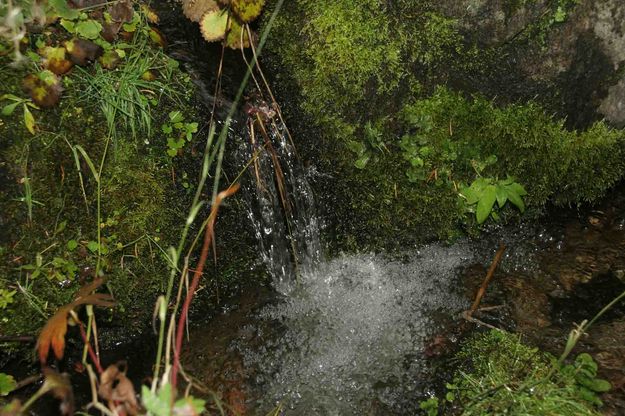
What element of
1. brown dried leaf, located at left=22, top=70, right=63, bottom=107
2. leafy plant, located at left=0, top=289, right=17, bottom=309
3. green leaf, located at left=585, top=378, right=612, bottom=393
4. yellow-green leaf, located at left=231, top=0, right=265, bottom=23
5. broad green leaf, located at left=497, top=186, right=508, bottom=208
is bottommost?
leafy plant, located at left=0, top=289, right=17, bottom=309

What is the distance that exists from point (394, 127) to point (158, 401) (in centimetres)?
205

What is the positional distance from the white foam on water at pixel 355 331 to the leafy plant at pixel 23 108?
159cm

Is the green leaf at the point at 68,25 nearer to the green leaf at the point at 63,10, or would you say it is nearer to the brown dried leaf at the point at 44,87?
the green leaf at the point at 63,10

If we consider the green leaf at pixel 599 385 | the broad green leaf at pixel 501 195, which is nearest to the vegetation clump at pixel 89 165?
the broad green leaf at pixel 501 195

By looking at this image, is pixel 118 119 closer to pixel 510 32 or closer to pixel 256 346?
pixel 256 346

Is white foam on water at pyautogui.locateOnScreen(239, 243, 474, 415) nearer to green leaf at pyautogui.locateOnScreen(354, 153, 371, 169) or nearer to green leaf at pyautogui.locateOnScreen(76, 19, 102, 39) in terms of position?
green leaf at pyautogui.locateOnScreen(354, 153, 371, 169)

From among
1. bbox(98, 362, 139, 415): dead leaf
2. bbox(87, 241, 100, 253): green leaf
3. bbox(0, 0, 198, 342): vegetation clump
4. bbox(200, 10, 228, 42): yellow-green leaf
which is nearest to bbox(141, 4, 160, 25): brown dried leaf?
bbox(0, 0, 198, 342): vegetation clump

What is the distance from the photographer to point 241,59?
2996 millimetres

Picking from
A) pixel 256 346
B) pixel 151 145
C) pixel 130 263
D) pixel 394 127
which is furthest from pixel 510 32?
pixel 130 263

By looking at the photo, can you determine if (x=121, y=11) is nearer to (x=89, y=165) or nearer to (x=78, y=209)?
(x=89, y=165)

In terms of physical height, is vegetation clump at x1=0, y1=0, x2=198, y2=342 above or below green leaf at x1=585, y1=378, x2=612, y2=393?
below

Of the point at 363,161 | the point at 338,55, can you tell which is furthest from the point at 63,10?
the point at 363,161

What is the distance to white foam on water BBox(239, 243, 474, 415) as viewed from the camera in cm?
262

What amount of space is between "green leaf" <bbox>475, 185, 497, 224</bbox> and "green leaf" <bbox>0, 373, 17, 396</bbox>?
255 centimetres
